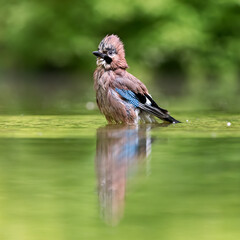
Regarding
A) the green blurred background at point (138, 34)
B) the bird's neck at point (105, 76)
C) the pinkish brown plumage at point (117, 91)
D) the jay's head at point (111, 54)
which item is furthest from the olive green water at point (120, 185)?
the green blurred background at point (138, 34)

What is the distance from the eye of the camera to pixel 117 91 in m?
8.73

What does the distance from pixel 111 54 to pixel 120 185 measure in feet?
14.4

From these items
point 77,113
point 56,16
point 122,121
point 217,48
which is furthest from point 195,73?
point 122,121

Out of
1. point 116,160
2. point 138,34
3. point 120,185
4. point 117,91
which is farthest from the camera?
point 138,34

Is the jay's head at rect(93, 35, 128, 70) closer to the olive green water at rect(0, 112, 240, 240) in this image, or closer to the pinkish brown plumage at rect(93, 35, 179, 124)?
the pinkish brown plumage at rect(93, 35, 179, 124)

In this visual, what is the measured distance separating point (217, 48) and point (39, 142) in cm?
2452

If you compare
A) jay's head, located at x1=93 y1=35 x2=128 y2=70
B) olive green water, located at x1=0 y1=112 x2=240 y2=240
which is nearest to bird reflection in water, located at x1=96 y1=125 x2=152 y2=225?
olive green water, located at x1=0 y1=112 x2=240 y2=240

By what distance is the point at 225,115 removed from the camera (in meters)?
10.3

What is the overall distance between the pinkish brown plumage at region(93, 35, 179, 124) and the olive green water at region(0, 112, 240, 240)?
0.66 meters

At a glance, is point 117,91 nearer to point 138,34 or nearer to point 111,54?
point 111,54

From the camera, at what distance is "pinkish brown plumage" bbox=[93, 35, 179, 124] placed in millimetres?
8719

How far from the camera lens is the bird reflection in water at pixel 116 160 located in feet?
13.9

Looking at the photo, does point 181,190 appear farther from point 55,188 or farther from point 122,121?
point 122,121

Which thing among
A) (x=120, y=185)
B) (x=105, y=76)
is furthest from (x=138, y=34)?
(x=120, y=185)
